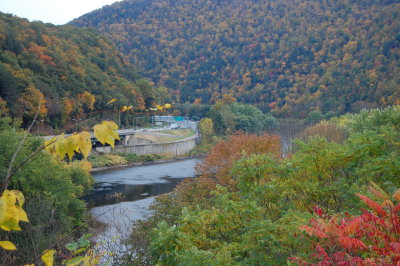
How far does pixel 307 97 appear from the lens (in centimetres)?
10156

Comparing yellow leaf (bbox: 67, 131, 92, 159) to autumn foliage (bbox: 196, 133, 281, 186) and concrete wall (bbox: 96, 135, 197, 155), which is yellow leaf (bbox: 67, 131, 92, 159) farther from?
concrete wall (bbox: 96, 135, 197, 155)

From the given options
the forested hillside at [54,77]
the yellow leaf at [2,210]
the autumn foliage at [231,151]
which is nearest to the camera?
the yellow leaf at [2,210]

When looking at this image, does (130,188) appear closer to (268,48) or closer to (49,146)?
(49,146)

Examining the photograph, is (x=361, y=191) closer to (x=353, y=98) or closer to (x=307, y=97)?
(x=353, y=98)

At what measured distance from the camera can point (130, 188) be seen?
3412cm

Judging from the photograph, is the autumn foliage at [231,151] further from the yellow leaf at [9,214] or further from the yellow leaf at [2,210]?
the yellow leaf at [2,210]

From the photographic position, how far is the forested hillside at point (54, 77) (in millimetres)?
47906

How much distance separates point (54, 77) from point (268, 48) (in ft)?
312

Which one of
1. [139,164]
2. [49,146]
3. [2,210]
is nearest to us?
[2,210]

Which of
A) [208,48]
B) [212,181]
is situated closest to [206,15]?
[208,48]

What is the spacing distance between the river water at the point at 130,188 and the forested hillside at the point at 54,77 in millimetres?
14852

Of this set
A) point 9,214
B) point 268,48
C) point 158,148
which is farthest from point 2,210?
point 268,48

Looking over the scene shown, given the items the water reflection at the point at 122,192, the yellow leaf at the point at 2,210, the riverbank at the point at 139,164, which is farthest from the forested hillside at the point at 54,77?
the yellow leaf at the point at 2,210

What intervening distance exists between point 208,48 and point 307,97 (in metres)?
60.3
